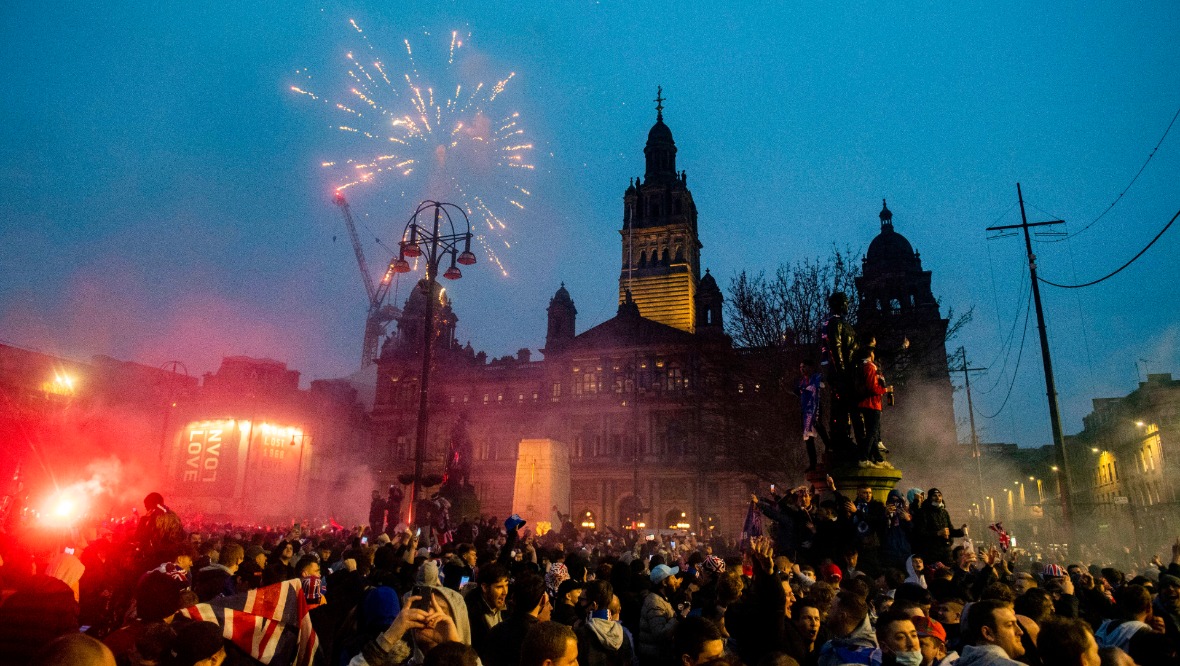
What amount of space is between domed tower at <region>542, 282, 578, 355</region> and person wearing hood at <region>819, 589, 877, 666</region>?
5874cm

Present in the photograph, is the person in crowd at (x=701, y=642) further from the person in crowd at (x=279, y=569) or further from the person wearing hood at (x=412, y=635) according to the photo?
the person in crowd at (x=279, y=569)

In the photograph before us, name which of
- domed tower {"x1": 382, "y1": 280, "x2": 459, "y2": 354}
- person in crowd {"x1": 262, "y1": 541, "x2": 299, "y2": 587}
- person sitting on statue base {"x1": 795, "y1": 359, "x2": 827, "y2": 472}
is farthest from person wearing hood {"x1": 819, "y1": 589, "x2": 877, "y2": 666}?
domed tower {"x1": 382, "y1": 280, "x2": 459, "y2": 354}

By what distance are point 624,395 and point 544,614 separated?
54.4 meters

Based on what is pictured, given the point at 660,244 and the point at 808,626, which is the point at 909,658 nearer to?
the point at 808,626

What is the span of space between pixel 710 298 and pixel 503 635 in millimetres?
58257

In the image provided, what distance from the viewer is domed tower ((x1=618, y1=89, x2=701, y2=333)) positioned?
68.1 metres

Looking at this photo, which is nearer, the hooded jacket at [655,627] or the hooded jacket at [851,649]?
the hooded jacket at [851,649]

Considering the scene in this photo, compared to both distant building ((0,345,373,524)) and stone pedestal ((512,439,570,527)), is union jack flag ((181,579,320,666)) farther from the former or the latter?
distant building ((0,345,373,524))

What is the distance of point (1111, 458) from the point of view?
63.2 meters

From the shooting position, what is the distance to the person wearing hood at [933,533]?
9.91 meters

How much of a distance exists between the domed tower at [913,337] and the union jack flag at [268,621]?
34.4m

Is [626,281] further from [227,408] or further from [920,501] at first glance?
[920,501]

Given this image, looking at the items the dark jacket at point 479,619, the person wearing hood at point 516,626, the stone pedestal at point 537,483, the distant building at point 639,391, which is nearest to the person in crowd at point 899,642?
the person wearing hood at point 516,626

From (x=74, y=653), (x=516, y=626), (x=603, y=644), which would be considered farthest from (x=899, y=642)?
(x=74, y=653)
